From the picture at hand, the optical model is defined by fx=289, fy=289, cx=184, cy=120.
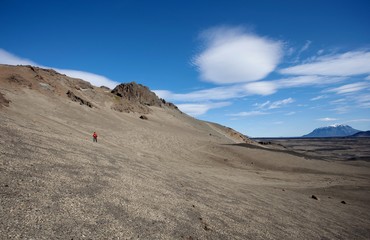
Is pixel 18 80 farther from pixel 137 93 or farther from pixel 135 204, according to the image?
pixel 135 204

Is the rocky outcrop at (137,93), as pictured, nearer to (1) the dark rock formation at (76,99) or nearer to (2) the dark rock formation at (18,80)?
(1) the dark rock formation at (76,99)

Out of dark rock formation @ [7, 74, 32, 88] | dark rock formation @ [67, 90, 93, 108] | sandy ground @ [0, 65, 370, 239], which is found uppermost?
dark rock formation @ [7, 74, 32, 88]

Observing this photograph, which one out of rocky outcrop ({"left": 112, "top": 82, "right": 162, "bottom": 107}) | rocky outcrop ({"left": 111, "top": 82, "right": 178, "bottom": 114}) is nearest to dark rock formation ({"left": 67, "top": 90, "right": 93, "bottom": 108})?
rocky outcrop ({"left": 111, "top": 82, "right": 178, "bottom": 114})

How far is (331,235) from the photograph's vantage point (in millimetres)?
12367

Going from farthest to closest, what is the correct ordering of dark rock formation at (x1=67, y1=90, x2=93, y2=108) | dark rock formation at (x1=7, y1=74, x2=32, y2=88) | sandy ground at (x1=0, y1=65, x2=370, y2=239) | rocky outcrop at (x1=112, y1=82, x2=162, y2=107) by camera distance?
rocky outcrop at (x1=112, y1=82, x2=162, y2=107)
dark rock formation at (x1=67, y1=90, x2=93, y2=108)
dark rock formation at (x1=7, y1=74, x2=32, y2=88)
sandy ground at (x1=0, y1=65, x2=370, y2=239)

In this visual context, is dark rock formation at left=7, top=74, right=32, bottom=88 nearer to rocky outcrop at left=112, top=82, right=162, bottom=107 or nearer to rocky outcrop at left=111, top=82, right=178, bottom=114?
rocky outcrop at left=111, top=82, right=178, bottom=114

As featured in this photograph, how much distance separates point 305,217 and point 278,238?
4.86 meters

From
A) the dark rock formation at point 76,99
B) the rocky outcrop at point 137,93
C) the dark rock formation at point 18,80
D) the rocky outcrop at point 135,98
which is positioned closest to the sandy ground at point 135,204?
the dark rock formation at point 18,80

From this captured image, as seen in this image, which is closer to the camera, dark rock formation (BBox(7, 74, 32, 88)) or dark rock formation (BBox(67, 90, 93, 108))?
dark rock formation (BBox(7, 74, 32, 88))

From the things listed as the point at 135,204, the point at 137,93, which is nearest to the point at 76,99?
the point at 137,93

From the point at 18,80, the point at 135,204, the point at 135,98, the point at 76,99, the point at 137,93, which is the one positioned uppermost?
the point at 137,93

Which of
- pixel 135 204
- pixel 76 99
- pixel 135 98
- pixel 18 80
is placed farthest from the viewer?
pixel 135 98

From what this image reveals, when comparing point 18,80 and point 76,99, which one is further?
point 76,99

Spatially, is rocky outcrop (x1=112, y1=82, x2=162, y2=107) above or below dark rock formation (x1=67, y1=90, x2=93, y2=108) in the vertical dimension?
above
